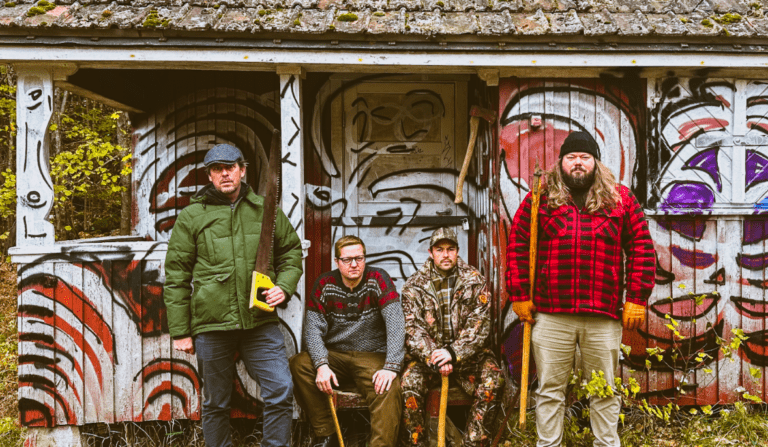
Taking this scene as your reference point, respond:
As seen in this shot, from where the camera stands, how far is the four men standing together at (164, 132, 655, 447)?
3.41 meters

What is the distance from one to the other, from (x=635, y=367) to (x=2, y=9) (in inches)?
206

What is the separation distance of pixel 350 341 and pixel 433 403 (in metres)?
0.72

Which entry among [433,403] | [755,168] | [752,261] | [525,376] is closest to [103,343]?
[433,403]

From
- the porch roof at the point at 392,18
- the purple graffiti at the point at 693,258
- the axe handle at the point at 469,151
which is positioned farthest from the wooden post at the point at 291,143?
the purple graffiti at the point at 693,258

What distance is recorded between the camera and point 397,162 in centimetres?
539

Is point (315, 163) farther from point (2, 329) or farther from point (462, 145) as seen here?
point (2, 329)

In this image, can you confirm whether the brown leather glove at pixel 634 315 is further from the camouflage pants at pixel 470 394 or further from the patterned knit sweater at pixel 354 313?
the patterned knit sweater at pixel 354 313

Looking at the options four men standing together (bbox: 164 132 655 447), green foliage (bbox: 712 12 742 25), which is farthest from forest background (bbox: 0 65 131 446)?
green foliage (bbox: 712 12 742 25)

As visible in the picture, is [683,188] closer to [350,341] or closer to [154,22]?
[350,341]

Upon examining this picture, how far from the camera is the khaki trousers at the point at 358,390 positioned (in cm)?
371

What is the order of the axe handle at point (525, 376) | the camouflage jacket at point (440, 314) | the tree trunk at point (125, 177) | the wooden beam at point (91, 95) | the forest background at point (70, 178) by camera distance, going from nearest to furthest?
the axe handle at point (525, 376) → the camouflage jacket at point (440, 314) → the wooden beam at point (91, 95) → the forest background at point (70, 178) → the tree trunk at point (125, 177)

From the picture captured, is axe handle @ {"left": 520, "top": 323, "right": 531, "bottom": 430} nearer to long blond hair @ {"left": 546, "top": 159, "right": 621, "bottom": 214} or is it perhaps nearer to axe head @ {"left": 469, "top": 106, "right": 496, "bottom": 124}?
long blond hair @ {"left": 546, "top": 159, "right": 621, "bottom": 214}

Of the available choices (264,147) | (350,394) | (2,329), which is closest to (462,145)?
(264,147)

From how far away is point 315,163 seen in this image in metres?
5.38
